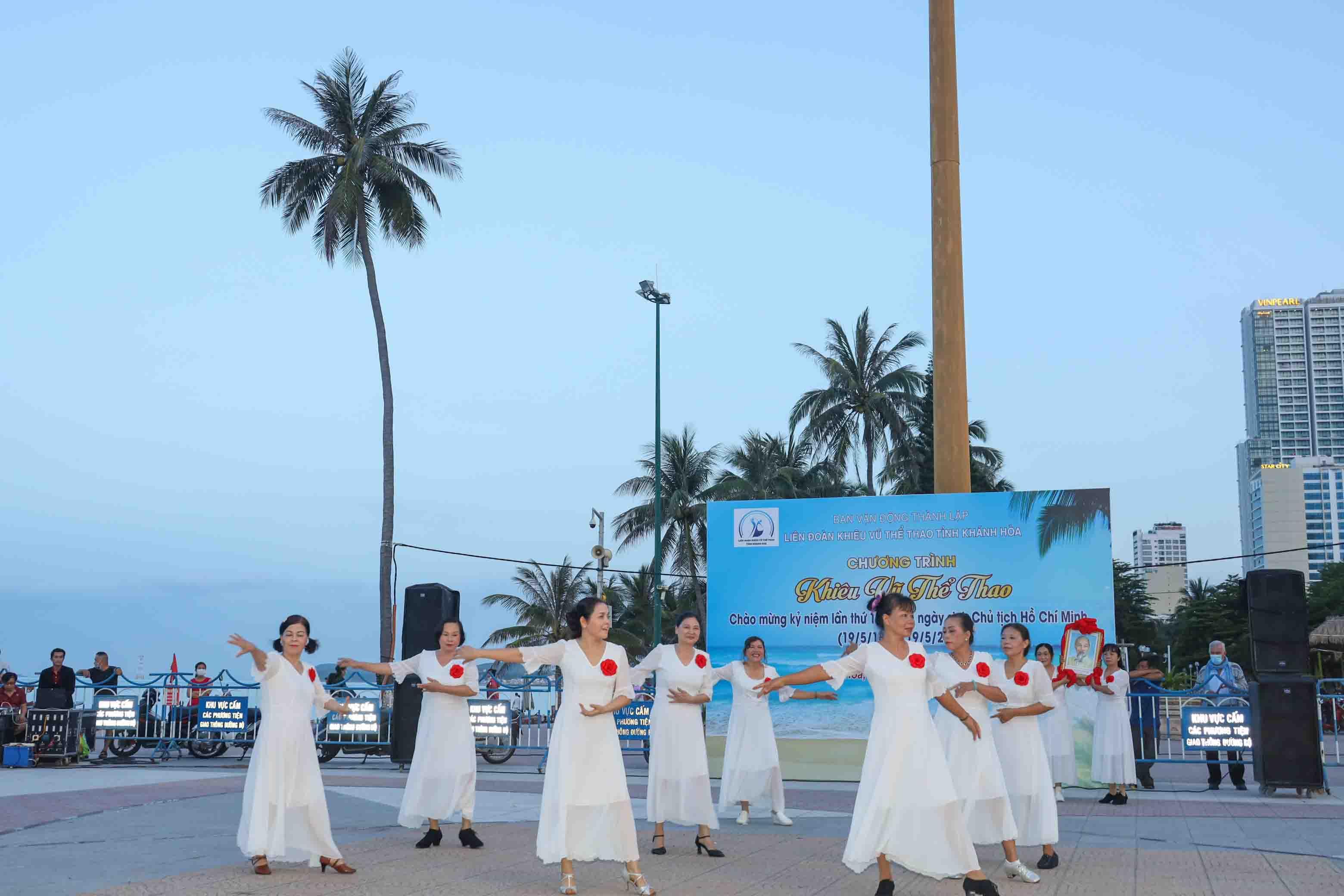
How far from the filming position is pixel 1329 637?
4834 cm

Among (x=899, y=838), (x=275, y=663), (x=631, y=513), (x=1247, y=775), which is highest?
(x=631, y=513)

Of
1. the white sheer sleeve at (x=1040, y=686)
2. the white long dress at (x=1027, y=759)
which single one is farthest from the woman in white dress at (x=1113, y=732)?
the white sheer sleeve at (x=1040, y=686)

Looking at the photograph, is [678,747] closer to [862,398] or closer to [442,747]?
[442,747]

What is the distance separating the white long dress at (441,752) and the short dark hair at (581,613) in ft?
6.98

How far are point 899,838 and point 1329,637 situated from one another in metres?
47.7

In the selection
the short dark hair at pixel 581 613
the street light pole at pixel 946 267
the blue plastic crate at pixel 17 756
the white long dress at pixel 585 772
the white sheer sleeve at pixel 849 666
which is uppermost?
the street light pole at pixel 946 267

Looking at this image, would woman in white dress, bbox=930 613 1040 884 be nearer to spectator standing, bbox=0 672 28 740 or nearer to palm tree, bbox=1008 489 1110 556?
palm tree, bbox=1008 489 1110 556

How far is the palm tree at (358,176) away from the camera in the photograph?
33.8m

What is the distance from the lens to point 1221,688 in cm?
1725

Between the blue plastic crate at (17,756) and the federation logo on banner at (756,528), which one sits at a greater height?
the federation logo on banner at (756,528)

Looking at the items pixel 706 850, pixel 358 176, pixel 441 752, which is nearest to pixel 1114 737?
pixel 706 850

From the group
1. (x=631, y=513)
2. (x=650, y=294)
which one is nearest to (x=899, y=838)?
(x=650, y=294)

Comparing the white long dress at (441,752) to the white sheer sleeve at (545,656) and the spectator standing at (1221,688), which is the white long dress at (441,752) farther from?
the spectator standing at (1221,688)

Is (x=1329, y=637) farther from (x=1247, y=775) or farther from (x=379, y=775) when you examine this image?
(x=379, y=775)
